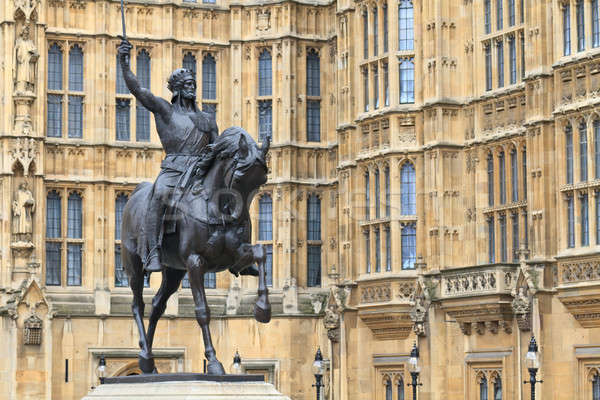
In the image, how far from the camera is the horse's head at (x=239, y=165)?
53.2ft

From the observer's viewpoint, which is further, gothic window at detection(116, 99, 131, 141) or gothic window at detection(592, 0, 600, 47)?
gothic window at detection(116, 99, 131, 141)

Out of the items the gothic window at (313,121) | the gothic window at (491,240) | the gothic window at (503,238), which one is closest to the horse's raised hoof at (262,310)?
the gothic window at (503,238)

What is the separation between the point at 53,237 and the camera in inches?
1725

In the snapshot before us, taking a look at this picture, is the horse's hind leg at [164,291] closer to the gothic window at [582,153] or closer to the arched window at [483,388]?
the gothic window at [582,153]

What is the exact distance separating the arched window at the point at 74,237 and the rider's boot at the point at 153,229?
27.4m

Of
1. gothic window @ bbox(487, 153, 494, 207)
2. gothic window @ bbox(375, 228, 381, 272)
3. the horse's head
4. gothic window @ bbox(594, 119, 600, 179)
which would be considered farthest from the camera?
gothic window @ bbox(375, 228, 381, 272)

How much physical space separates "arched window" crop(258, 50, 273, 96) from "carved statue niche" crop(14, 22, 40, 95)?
679 centimetres

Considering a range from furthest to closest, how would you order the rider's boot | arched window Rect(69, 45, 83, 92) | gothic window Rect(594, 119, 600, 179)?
1. arched window Rect(69, 45, 83, 92)
2. gothic window Rect(594, 119, 600, 179)
3. the rider's boot

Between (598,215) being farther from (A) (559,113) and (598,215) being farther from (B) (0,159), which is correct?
(B) (0,159)

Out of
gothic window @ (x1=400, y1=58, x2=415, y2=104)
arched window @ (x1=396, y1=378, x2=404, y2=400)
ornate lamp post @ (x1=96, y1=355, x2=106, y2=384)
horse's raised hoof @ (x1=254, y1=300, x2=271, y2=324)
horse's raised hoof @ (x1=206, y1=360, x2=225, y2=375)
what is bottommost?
arched window @ (x1=396, y1=378, x2=404, y2=400)

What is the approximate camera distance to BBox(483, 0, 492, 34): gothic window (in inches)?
1501

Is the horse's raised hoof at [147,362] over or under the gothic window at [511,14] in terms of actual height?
under

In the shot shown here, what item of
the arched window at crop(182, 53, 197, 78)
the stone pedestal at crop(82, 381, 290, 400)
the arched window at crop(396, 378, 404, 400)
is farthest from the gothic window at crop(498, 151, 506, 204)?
the stone pedestal at crop(82, 381, 290, 400)

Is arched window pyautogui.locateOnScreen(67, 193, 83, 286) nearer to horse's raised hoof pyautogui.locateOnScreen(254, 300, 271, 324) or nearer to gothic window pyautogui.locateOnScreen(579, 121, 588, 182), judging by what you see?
gothic window pyautogui.locateOnScreen(579, 121, 588, 182)
